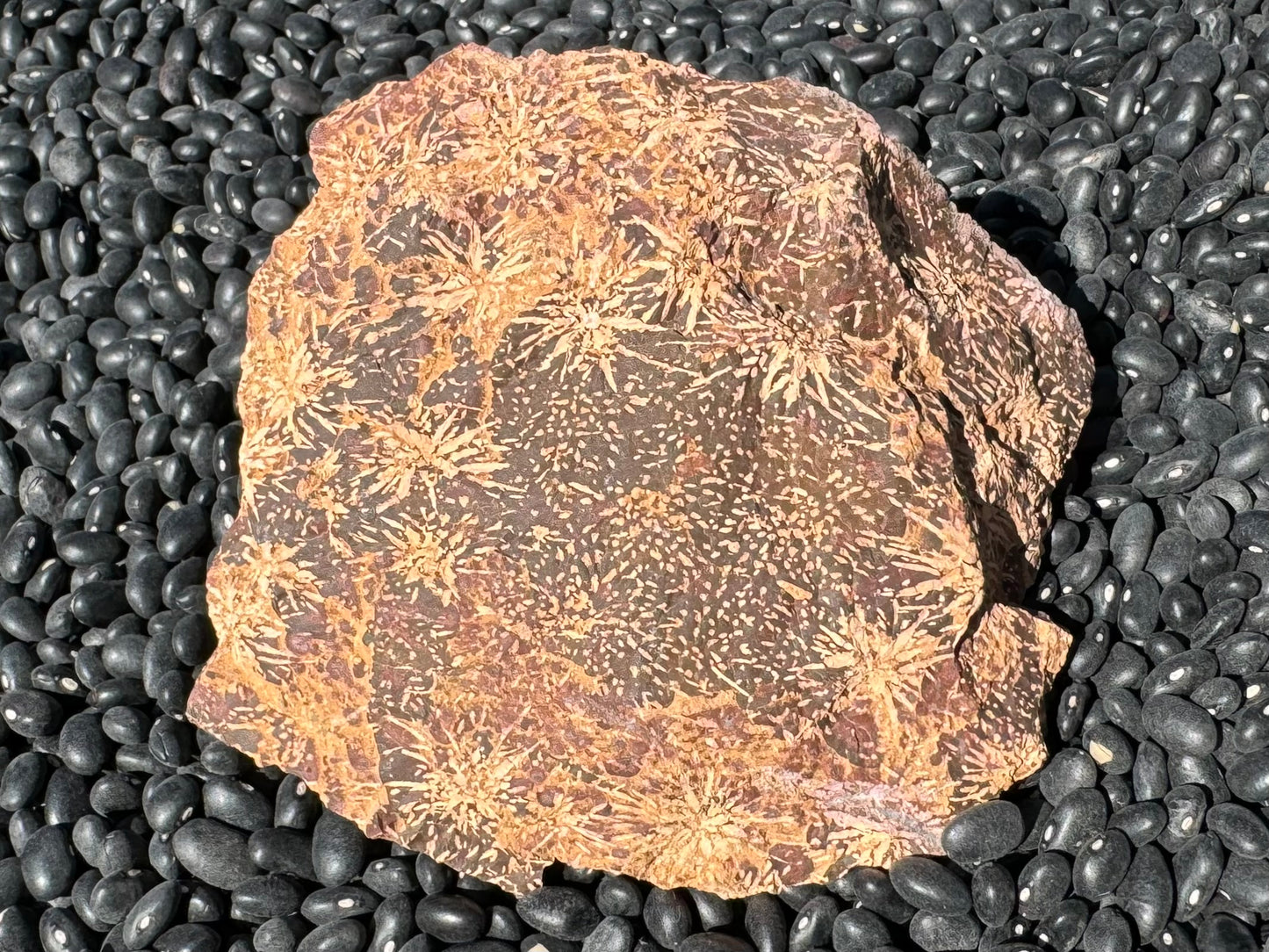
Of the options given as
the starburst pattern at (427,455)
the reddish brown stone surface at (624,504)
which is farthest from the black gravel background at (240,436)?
the starburst pattern at (427,455)

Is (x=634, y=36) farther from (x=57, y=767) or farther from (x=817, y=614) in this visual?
(x=57, y=767)

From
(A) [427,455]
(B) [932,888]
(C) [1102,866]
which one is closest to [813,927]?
(B) [932,888]

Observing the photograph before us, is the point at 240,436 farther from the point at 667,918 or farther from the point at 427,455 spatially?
the point at 667,918

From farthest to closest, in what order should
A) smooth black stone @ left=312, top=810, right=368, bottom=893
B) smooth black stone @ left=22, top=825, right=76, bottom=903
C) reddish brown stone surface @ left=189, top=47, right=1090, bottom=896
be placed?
smooth black stone @ left=22, top=825, right=76, bottom=903
smooth black stone @ left=312, top=810, right=368, bottom=893
reddish brown stone surface @ left=189, top=47, right=1090, bottom=896

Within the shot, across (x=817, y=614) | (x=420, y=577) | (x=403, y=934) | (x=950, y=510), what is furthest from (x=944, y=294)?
(x=403, y=934)

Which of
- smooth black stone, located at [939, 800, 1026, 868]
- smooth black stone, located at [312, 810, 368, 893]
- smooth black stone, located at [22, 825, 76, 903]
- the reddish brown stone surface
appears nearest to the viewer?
the reddish brown stone surface

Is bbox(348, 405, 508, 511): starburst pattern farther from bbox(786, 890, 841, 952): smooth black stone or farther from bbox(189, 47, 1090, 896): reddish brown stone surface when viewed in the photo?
bbox(786, 890, 841, 952): smooth black stone

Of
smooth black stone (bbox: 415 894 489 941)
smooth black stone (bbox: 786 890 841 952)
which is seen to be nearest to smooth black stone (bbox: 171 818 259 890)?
smooth black stone (bbox: 415 894 489 941)
